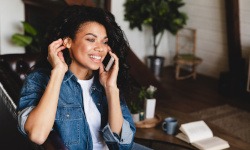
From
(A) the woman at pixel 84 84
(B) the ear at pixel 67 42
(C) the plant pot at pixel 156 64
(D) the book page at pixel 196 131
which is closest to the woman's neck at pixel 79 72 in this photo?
(A) the woman at pixel 84 84

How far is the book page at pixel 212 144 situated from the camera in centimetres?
201

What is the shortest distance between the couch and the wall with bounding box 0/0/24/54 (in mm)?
2160

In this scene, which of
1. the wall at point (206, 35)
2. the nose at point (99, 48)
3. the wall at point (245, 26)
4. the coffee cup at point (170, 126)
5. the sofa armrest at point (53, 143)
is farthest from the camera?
the wall at point (206, 35)

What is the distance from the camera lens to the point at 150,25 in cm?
527

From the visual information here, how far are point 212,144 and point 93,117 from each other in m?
0.76

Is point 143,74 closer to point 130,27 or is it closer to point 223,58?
point 130,27

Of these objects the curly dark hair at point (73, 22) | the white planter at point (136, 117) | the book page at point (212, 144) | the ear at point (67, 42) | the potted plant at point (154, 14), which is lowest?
the book page at point (212, 144)

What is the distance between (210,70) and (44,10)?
106 inches

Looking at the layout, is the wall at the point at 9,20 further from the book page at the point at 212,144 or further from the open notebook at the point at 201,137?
the book page at the point at 212,144

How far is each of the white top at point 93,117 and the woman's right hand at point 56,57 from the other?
203 millimetres

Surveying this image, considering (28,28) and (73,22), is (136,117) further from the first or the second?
(28,28)

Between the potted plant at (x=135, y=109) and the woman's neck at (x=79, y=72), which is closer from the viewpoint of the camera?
the woman's neck at (x=79, y=72)

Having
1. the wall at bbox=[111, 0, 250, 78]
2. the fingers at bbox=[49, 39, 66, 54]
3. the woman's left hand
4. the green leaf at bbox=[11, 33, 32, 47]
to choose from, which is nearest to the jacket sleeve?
the woman's left hand

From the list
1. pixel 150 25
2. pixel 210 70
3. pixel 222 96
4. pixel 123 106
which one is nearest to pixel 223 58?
pixel 210 70
